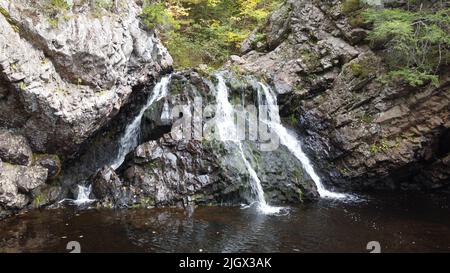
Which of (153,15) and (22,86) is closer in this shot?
(22,86)

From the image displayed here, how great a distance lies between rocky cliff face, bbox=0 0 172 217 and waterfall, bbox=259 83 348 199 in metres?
5.50

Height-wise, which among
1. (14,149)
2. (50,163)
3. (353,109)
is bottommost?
(50,163)

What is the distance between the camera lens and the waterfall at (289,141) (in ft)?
47.0

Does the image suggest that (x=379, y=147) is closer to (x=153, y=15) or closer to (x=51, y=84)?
(x=153, y=15)

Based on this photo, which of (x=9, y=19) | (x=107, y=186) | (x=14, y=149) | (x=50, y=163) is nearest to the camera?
(x=9, y=19)

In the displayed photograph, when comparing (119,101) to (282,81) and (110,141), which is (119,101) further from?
(282,81)

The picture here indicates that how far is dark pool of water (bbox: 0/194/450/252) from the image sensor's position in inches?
351

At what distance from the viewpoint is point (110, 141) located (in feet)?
45.0

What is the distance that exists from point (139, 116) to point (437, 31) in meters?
10.3

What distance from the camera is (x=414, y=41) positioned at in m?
12.9

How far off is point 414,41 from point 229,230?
865 centimetres

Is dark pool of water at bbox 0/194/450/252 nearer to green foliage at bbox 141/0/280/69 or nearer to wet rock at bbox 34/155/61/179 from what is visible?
wet rock at bbox 34/155/61/179

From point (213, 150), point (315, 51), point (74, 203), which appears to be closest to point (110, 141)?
point (74, 203)

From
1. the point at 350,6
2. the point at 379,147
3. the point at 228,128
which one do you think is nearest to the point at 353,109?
the point at 379,147
